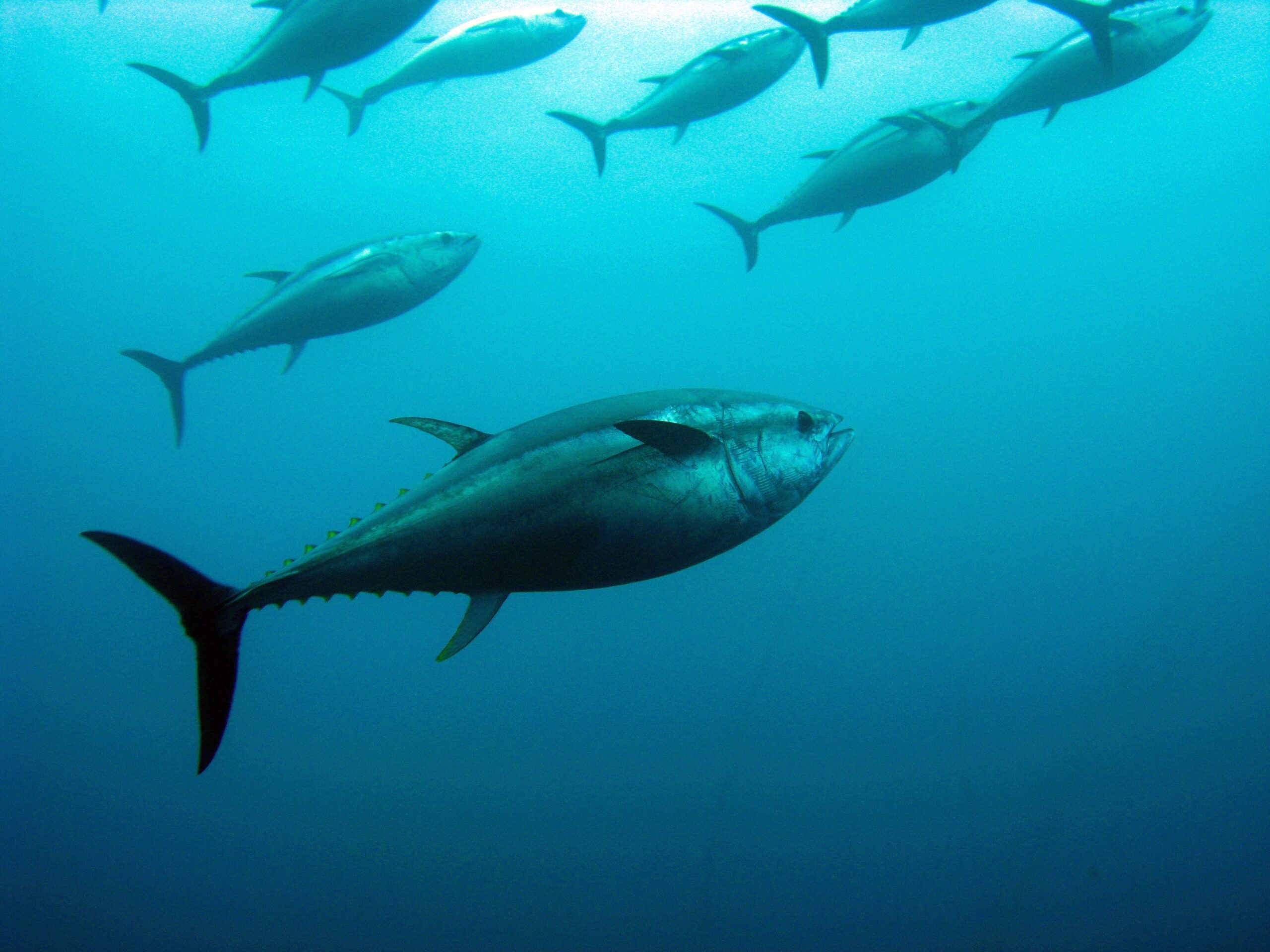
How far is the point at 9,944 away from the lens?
736 centimetres

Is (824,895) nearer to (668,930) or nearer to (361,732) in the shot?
(668,930)

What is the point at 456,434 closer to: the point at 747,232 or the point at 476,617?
Answer: the point at 476,617

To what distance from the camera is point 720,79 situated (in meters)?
3.81

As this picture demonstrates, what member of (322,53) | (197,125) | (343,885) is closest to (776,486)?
(322,53)

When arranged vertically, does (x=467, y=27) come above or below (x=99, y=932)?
above

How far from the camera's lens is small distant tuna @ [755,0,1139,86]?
3.04 metres

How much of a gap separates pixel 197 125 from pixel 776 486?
448 cm

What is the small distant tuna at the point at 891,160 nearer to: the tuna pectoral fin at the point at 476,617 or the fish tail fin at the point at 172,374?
the tuna pectoral fin at the point at 476,617

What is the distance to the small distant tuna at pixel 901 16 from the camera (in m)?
3.04

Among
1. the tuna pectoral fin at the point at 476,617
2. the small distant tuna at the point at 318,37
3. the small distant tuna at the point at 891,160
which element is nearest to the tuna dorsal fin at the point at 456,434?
the tuna pectoral fin at the point at 476,617

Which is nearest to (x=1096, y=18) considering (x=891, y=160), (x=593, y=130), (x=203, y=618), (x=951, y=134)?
(x=951, y=134)

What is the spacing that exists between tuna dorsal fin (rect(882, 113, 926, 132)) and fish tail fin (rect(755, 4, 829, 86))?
0.47 m

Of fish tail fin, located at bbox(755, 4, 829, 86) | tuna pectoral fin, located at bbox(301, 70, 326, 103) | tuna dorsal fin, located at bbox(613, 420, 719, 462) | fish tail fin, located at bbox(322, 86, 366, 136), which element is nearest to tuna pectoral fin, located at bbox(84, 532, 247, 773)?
tuna dorsal fin, located at bbox(613, 420, 719, 462)

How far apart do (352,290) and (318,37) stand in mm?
1140
